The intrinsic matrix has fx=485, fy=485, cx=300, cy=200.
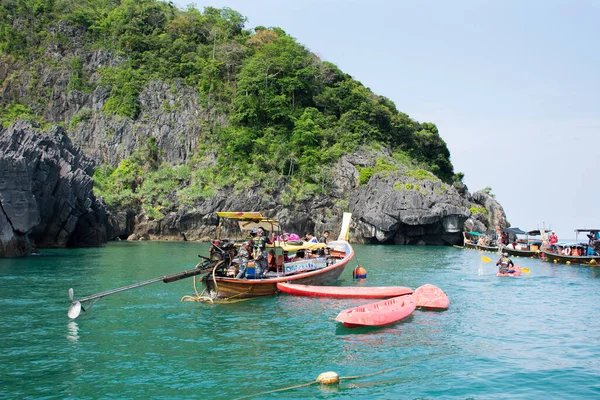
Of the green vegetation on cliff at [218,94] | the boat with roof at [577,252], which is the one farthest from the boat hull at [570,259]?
the green vegetation on cliff at [218,94]

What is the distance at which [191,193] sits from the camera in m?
67.8

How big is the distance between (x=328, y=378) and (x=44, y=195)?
39.8m

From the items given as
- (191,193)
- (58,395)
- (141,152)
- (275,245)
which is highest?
(141,152)

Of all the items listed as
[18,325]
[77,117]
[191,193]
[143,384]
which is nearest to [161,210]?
[191,193]

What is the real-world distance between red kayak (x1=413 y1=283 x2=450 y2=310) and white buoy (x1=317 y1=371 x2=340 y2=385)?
369 inches

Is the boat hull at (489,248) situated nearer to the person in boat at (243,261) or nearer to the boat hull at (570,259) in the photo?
the boat hull at (570,259)

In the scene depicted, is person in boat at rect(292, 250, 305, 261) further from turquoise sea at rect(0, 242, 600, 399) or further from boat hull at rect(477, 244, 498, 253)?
boat hull at rect(477, 244, 498, 253)

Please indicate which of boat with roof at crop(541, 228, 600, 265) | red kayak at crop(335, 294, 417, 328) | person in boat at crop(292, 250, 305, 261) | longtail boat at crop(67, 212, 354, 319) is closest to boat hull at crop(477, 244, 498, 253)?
boat with roof at crop(541, 228, 600, 265)

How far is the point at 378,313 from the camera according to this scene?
1695 cm

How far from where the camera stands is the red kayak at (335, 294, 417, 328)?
53.6ft

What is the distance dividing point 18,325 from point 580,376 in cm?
1713

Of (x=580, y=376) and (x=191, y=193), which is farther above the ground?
(x=191, y=193)

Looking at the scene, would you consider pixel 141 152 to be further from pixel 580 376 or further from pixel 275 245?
pixel 580 376

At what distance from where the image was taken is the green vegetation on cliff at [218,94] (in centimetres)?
7156
